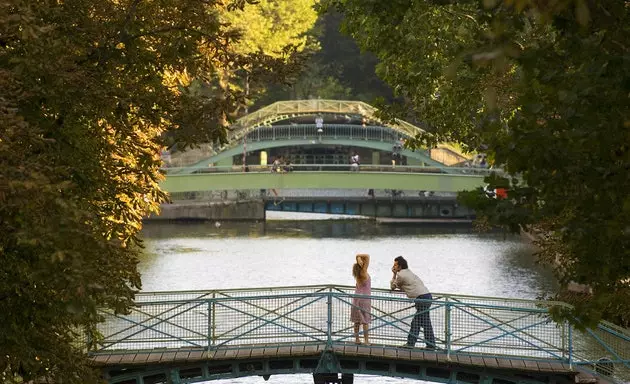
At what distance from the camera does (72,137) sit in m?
16.8

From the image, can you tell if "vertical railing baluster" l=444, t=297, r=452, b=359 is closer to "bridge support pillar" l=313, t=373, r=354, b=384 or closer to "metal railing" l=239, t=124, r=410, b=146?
"bridge support pillar" l=313, t=373, r=354, b=384

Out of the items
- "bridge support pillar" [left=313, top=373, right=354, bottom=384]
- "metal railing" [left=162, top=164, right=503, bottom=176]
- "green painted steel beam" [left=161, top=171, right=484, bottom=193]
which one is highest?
"metal railing" [left=162, top=164, right=503, bottom=176]

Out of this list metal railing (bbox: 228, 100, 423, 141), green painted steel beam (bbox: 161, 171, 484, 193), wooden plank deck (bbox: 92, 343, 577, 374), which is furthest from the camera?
metal railing (bbox: 228, 100, 423, 141)

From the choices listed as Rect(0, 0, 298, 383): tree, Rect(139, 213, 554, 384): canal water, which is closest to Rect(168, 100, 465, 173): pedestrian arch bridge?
Rect(139, 213, 554, 384): canal water

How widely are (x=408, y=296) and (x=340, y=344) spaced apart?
1185 mm

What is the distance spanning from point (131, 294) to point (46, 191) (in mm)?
2969

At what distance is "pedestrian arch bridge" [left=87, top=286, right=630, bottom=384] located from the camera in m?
23.1

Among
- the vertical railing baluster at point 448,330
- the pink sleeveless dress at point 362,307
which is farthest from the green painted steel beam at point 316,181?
the vertical railing baluster at point 448,330

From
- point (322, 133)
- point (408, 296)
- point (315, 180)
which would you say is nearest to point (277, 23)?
point (322, 133)

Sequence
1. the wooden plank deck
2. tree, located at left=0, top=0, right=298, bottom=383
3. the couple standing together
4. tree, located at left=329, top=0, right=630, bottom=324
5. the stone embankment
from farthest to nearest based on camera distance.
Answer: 1. the stone embankment
2. the couple standing together
3. the wooden plank deck
4. tree, located at left=0, top=0, right=298, bottom=383
5. tree, located at left=329, top=0, right=630, bottom=324

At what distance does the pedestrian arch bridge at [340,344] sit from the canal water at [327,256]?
21010 mm

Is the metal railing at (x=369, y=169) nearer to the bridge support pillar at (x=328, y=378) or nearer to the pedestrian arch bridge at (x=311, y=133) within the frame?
the pedestrian arch bridge at (x=311, y=133)

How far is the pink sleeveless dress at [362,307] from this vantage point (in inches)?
940

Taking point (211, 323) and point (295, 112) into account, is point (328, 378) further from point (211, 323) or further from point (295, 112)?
point (295, 112)
